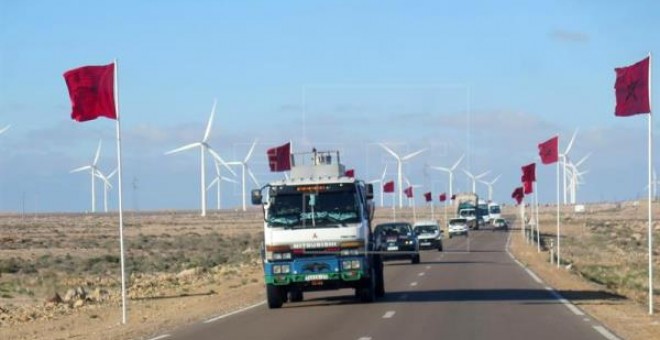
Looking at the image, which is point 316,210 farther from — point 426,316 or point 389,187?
point 389,187

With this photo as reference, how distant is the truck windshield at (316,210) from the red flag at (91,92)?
422cm

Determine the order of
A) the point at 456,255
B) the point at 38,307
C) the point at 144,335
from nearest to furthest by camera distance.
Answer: the point at 144,335 → the point at 38,307 → the point at 456,255

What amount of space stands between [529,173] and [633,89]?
128 feet

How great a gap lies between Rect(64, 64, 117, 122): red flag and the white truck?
12.5 ft

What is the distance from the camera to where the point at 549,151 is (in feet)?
167

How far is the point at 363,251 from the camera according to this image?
26.1 meters

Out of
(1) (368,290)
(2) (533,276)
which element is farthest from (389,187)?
(1) (368,290)

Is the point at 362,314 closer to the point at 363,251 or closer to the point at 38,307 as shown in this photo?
the point at 363,251

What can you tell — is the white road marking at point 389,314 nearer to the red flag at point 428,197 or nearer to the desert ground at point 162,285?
the desert ground at point 162,285

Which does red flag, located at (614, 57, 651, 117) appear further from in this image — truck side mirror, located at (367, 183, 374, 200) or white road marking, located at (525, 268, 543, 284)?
white road marking, located at (525, 268, 543, 284)

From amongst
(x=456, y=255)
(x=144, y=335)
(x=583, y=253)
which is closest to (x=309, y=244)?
(x=144, y=335)

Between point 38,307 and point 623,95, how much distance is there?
52.0ft

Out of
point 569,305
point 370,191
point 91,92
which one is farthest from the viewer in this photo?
point 370,191

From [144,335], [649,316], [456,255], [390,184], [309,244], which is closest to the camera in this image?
[144,335]
